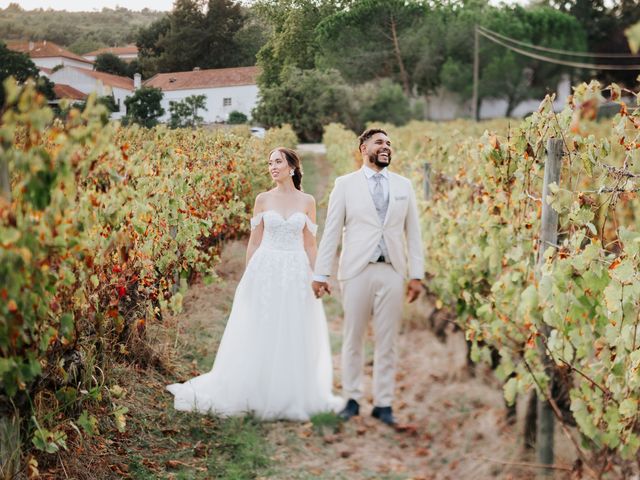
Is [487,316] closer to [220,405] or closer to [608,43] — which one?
[220,405]

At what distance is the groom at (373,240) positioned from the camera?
14.1ft

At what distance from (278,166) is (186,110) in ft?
2.21

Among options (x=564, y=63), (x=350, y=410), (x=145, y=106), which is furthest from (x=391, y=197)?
(x=564, y=63)

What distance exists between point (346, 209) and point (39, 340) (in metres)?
2.32

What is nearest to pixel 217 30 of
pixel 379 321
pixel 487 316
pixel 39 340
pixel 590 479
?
pixel 39 340

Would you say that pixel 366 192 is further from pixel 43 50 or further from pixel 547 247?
A: pixel 43 50

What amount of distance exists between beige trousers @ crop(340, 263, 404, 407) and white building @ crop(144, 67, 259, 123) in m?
1.36

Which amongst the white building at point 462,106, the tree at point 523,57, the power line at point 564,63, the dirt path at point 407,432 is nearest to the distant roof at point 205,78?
the dirt path at point 407,432

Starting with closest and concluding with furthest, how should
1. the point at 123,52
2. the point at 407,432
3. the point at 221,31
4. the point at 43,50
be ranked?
the point at 43,50 < the point at 123,52 < the point at 221,31 < the point at 407,432

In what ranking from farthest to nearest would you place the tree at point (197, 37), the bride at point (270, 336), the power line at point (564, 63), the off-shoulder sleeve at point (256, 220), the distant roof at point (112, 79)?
the power line at point (564, 63) < the bride at point (270, 336) < the off-shoulder sleeve at point (256, 220) < the tree at point (197, 37) < the distant roof at point (112, 79)

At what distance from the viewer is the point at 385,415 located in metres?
4.57

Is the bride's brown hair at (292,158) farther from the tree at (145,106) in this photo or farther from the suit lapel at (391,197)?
the tree at (145,106)

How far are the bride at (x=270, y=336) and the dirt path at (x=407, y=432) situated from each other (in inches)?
7.0

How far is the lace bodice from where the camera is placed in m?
4.16
